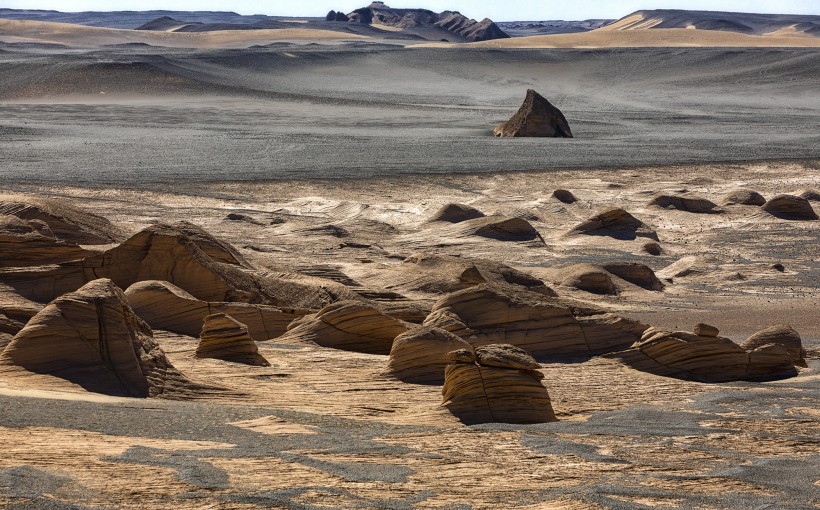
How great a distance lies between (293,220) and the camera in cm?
2014

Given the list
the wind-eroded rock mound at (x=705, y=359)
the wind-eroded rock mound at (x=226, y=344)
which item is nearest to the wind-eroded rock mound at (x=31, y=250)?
the wind-eroded rock mound at (x=226, y=344)

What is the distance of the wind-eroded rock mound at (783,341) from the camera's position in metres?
10.9

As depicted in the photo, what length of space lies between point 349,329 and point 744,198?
576 inches

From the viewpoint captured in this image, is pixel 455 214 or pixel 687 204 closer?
pixel 455 214

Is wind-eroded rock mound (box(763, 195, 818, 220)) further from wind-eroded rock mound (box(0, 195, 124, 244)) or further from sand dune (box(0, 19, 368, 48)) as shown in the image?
sand dune (box(0, 19, 368, 48))

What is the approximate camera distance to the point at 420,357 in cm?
908

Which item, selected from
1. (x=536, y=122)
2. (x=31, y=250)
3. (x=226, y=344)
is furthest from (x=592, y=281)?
(x=536, y=122)

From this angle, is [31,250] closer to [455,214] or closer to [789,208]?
[455,214]

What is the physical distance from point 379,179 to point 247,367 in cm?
1633

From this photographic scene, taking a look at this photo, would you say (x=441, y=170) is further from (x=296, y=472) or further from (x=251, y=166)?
(x=296, y=472)

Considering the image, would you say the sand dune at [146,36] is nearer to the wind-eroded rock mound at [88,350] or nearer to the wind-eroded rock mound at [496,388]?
the wind-eroded rock mound at [88,350]

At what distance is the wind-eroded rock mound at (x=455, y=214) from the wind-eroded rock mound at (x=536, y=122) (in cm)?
1327

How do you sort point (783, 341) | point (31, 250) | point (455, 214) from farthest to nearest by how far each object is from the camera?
point (455, 214), point (31, 250), point (783, 341)

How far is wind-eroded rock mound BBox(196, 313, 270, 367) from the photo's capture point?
899 cm
